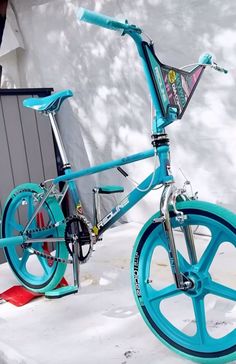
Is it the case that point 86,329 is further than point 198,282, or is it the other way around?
point 86,329

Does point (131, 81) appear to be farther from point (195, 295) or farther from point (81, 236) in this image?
point (195, 295)

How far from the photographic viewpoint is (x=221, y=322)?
60.9 inches

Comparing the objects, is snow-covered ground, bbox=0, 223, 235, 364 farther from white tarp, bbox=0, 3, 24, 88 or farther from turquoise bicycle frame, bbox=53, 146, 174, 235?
white tarp, bbox=0, 3, 24, 88

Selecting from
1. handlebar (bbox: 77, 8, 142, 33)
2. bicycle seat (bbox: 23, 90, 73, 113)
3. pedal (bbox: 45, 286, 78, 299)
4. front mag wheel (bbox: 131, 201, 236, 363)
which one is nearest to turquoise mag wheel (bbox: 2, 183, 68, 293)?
pedal (bbox: 45, 286, 78, 299)

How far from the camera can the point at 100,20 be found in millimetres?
1255

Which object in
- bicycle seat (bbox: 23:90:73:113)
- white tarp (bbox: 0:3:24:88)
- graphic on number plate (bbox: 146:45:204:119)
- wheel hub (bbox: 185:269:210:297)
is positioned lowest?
wheel hub (bbox: 185:269:210:297)

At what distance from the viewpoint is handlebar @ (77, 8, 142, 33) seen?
4.03 feet

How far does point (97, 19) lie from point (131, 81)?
1421 millimetres

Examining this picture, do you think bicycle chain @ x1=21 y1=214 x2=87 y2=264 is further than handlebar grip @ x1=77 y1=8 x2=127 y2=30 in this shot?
Yes

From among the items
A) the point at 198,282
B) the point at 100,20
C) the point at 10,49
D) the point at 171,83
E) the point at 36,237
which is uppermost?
the point at 10,49

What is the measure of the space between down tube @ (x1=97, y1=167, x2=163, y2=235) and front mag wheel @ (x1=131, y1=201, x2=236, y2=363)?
158 millimetres

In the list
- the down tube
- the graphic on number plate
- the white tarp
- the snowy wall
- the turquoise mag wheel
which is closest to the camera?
the graphic on number plate

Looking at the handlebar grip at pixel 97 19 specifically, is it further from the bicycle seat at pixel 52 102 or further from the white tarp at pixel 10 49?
the white tarp at pixel 10 49

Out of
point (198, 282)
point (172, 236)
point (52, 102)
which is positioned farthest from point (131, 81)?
point (198, 282)
